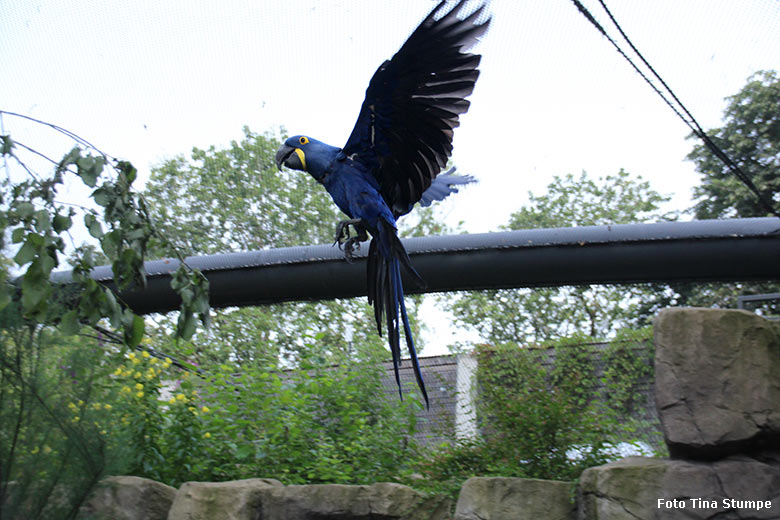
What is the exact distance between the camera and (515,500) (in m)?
2.54

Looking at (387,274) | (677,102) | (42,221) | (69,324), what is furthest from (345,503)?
(677,102)

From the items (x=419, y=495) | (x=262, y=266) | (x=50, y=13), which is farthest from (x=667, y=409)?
(x=50, y=13)

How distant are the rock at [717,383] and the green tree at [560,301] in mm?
1738

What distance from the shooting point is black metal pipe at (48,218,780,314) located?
8.92ft

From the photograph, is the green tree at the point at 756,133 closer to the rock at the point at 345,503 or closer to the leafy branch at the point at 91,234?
the rock at the point at 345,503

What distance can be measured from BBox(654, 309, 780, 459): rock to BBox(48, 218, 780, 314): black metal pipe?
341 millimetres

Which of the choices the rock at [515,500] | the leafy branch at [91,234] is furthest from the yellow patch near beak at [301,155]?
the rock at [515,500]

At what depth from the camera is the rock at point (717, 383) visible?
2.36 m

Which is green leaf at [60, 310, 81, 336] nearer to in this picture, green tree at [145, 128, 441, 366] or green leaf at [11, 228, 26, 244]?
green leaf at [11, 228, 26, 244]

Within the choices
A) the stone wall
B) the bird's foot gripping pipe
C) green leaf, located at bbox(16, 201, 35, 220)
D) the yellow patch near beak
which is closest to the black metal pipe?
the stone wall

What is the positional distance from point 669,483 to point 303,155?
157cm

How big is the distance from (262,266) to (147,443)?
0.80 meters

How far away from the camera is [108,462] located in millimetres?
2068

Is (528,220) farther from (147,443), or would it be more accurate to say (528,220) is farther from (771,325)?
(147,443)
